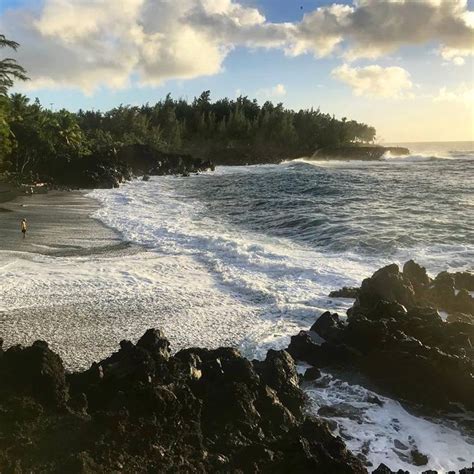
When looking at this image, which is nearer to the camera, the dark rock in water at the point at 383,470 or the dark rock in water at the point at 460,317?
the dark rock in water at the point at 383,470

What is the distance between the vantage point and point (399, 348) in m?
8.82

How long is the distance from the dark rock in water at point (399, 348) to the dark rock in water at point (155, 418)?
1768 millimetres

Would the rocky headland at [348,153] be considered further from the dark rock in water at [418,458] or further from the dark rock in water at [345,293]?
the dark rock in water at [418,458]

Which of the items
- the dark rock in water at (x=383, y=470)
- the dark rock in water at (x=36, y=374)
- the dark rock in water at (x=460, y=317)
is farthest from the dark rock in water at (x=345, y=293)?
the dark rock in water at (x=36, y=374)

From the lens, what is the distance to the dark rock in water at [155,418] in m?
5.49

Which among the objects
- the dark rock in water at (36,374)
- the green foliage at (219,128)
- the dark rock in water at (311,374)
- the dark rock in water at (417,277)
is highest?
the green foliage at (219,128)

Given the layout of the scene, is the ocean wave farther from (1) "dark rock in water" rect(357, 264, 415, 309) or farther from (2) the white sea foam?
(2) the white sea foam

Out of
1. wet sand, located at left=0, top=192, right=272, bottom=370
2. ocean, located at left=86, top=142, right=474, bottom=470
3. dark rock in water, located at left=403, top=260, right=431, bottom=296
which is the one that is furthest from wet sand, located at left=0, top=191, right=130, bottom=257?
dark rock in water, located at left=403, top=260, right=431, bottom=296

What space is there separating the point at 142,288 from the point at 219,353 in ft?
19.0

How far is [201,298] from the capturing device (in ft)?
41.3

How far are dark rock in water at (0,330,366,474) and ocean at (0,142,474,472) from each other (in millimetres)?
1001

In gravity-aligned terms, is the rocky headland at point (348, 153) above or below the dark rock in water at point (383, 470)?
above

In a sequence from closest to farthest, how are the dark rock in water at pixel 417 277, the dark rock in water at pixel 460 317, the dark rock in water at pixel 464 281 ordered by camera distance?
the dark rock in water at pixel 460 317 → the dark rock in water at pixel 417 277 → the dark rock in water at pixel 464 281

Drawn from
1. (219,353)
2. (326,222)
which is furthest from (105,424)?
(326,222)
